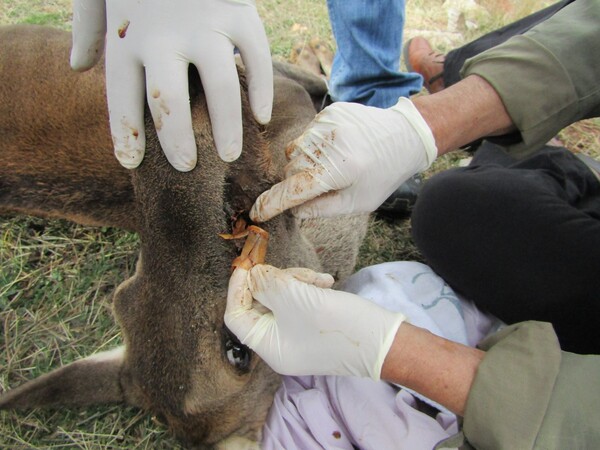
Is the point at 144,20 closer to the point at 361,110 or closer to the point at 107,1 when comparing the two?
the point at 107,1

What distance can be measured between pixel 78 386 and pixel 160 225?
1.29m

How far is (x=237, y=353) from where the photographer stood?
224 cm

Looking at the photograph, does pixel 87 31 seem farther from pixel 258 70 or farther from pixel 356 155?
pixel 356 155

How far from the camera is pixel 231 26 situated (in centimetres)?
203

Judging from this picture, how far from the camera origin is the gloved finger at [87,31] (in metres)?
2.20

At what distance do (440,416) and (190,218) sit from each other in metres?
1.89

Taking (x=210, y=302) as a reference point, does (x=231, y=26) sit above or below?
above

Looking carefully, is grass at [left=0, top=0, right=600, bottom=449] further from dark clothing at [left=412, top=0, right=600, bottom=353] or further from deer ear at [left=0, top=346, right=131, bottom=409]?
dark clothing at [left=412, top=0, right=600, bottom=353]

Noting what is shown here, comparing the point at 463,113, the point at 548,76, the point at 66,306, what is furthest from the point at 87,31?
the point at 548,76

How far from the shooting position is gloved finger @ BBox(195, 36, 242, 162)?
1.73m

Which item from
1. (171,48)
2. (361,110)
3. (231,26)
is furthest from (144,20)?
(361,110)

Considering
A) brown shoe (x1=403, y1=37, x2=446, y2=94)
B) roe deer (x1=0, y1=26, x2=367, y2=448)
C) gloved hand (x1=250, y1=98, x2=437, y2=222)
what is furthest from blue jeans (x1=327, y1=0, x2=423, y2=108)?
gloved hand (x1=250, y1=98, x2=437, y2=222)

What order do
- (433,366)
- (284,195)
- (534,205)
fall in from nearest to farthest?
(284,195), (433,366), (534,205)

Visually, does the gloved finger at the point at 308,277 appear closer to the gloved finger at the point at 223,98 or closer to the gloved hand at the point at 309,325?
the gloved hand at the point at 309,325
